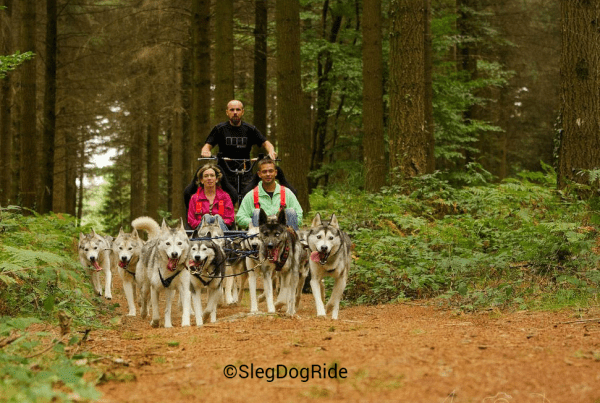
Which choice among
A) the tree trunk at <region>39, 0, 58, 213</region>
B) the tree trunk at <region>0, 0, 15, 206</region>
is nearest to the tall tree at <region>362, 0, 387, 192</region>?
the tree trunk at <region>39, 0, 58, 213</region>

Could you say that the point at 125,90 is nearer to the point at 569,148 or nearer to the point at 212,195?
the point at 212,195

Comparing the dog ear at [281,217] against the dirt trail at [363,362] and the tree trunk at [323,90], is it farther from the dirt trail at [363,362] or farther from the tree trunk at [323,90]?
the tree trunk at [323,90]

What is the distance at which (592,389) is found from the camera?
13.6 ft

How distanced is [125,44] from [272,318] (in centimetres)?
2056

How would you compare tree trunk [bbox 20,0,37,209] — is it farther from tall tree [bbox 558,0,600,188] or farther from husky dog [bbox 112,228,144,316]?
tall tree [bbox 558,0,600,188]

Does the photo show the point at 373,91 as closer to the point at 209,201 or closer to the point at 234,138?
the point at 234,138

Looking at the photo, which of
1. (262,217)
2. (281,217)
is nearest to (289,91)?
(281,217)

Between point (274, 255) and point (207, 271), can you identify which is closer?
point (274, 255)

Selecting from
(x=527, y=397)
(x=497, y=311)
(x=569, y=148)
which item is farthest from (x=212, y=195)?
(x=527, y=397)

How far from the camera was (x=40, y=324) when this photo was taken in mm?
7188

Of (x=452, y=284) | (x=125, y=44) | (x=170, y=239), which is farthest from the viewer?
(x=125, y=44)

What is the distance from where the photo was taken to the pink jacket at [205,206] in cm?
1027

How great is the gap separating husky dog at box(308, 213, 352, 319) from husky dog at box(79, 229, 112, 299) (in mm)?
5215

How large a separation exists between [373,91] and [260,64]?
19.2 feet
